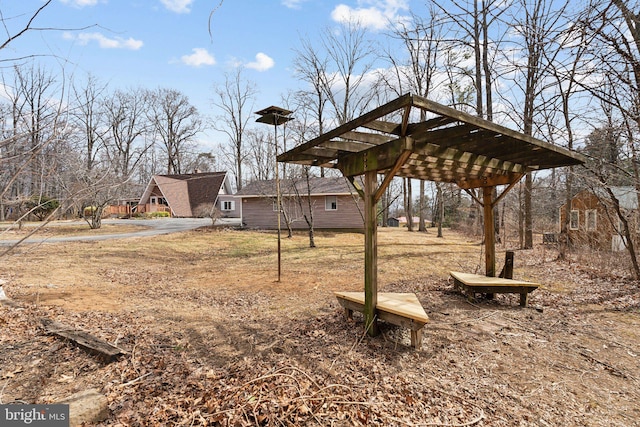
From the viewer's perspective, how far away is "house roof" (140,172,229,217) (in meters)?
30.1

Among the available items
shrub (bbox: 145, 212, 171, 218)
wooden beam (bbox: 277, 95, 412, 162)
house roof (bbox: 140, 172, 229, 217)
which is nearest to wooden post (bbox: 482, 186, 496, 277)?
wooden beam (bbox: 277, 95, 412, 162)

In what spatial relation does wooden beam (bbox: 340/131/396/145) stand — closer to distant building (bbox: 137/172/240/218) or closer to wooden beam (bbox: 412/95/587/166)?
wooden beam (bbox: 412/95/587/166)

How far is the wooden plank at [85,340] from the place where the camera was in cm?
319

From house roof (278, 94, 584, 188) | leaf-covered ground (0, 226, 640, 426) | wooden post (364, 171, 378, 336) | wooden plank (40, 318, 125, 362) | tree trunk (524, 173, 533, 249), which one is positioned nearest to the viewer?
leaf-covered ground (0, 226, 640, 426)

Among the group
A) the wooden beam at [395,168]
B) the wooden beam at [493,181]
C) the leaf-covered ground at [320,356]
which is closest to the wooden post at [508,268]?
the leaf-covered ground at [320,356]

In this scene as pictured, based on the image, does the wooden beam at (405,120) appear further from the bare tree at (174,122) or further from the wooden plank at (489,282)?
the bare tree at (174,122)

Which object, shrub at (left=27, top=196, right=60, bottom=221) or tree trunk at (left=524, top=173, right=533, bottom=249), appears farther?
tree trunk at (left=524, top=173, right=533, bottom=249)

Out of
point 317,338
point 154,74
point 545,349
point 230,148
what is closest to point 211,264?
point 317,338

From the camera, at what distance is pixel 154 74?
251 centimetres

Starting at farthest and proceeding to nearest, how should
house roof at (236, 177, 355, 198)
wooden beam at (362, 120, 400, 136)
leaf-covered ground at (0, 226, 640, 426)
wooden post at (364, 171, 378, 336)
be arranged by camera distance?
house roof at (236, 177, 355, 198) < wooden post at (364, 171, 378, 336) < wooden beam at (362, 120, 400, 136) < leaf-covered ground at (0, 226, 640, 426)

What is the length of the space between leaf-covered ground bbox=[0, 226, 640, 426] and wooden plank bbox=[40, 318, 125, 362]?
8 centimetres

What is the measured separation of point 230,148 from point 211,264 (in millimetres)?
26438

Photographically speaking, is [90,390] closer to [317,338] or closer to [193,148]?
[317,338]

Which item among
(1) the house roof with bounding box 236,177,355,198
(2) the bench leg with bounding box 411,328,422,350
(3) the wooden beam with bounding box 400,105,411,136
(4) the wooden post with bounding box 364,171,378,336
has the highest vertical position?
(1) the house roof with bounding box 236,177,355,198
